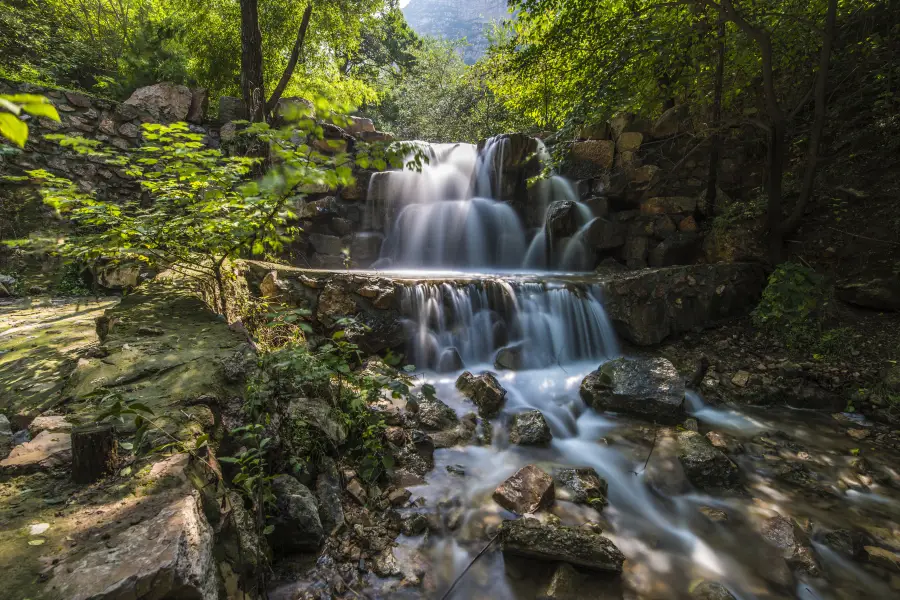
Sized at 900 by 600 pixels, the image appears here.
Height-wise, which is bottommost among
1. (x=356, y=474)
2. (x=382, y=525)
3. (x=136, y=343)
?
(x=382, y=525)

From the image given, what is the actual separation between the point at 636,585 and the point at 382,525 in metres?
1.71

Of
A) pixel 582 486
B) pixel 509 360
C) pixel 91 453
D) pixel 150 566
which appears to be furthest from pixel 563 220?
pixel 150 566

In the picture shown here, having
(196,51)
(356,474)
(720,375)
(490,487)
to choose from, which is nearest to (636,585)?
(490,487)

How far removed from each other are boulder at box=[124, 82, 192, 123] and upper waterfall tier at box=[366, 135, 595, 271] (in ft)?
15.1

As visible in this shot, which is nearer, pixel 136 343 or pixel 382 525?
pixel 136 343

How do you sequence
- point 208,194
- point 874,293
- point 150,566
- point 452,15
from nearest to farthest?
point 150,566 → point 208,194 → point 874,293 → point 452,15

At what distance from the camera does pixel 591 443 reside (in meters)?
4.18

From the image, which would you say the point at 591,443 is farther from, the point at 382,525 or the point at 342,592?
the point at 342,592

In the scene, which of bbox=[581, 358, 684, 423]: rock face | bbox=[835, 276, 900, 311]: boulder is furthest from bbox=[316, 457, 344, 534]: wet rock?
bbox=[835, 276, 900, 311]: boulder

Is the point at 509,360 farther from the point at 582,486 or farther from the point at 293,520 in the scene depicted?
the point at 293,520

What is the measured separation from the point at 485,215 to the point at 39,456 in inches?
368

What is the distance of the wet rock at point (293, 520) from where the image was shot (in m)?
2.23

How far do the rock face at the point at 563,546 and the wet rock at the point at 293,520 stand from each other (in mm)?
1274

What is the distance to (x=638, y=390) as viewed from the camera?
15.1ft
